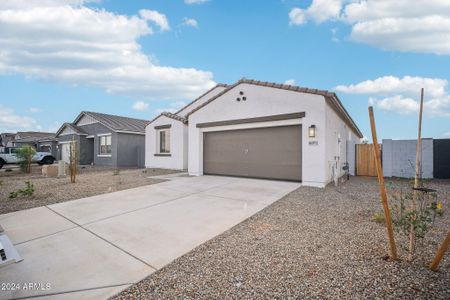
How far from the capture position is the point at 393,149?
1110 cm

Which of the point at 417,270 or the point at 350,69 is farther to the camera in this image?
the point at 350,69

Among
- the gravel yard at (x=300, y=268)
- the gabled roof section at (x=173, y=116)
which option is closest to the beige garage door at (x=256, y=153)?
the gabled roof section at (x=173, y=116)

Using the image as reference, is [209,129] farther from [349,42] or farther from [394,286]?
[394,286]

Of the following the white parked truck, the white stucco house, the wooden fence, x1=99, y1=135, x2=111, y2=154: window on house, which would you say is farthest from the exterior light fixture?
the white parked truck

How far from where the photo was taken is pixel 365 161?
11.9m

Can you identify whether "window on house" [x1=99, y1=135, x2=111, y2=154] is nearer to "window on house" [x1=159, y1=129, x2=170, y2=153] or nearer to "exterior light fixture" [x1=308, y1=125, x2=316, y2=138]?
"window on house" [x1=159, y1=129, x2=170, y2=153]

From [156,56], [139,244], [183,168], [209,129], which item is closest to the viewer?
[139,244]

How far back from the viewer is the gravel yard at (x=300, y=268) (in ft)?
6.79

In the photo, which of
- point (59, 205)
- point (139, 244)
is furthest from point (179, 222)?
point (59, 205)

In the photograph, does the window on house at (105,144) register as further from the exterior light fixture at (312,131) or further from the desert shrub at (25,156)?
the exterior light fixture at (312,131)

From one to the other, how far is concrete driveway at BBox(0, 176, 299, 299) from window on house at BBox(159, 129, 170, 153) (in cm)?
817

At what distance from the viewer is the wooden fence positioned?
11.6m

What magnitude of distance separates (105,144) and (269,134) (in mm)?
14999

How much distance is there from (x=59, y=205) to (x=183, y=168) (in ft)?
26.5
